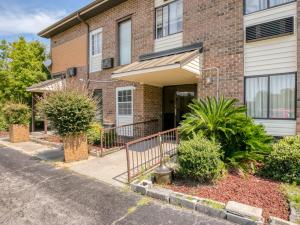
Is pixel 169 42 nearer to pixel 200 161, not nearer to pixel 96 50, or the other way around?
pixel 96 50

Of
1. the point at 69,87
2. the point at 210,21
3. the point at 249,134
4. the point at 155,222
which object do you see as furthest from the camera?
the point at 210,21

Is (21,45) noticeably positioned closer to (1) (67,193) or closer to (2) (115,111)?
(2) (115,111)

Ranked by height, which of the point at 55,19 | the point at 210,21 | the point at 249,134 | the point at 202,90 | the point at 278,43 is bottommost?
→ the point at 249,134

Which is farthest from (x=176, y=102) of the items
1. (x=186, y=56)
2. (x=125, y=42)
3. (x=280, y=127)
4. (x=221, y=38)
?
(x=280, y=127)

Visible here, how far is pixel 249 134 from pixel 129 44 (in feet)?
24.5

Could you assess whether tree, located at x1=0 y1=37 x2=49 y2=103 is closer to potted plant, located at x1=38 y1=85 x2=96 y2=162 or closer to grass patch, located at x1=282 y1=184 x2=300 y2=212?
potted plant, located at x1=38 y1=85 x2=96 y2=162

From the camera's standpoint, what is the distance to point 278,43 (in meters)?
6.61

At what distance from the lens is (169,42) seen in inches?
361

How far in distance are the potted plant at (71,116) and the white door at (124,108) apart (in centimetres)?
335

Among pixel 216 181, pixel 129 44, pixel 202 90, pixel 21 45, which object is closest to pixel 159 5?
pixel 129 44

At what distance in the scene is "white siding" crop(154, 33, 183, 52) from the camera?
8.88 meters

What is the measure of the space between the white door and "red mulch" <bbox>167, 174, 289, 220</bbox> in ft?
19.7

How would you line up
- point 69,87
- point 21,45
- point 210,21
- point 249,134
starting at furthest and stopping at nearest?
point 21,45
point 210,21
point 69,87
point 249,134

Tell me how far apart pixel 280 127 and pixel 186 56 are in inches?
145
